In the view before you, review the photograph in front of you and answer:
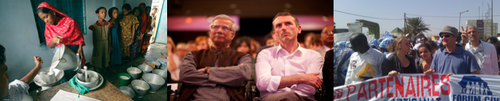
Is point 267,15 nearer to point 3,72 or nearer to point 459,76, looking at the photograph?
point 459,76

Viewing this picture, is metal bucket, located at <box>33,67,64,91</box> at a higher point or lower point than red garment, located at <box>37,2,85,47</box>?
lower

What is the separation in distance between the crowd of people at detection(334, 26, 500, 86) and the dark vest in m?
1.39

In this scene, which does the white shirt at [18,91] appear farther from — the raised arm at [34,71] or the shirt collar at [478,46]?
the shirt collar at [478,46]

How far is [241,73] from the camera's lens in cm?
379

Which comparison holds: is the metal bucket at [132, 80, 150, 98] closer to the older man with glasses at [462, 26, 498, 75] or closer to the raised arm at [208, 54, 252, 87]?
the raised arm at [208, 54, 252, 87]

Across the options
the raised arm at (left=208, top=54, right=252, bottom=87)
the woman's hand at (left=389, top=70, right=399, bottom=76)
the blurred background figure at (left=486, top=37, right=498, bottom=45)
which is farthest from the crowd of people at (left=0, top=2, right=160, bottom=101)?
the blurred background figure at (left=486, top=37, right=498, bottom=45)

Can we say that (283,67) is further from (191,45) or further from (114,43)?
(114,43)

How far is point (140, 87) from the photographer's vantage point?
13.1 ft

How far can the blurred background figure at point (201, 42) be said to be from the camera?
4.01 m

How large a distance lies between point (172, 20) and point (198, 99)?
1.15m

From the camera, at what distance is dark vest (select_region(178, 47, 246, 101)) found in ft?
12.5

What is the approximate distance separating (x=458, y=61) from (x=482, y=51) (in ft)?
1.15

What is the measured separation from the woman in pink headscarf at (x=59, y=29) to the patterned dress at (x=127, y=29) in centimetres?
56

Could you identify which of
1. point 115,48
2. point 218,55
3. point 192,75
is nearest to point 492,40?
point 218,55
